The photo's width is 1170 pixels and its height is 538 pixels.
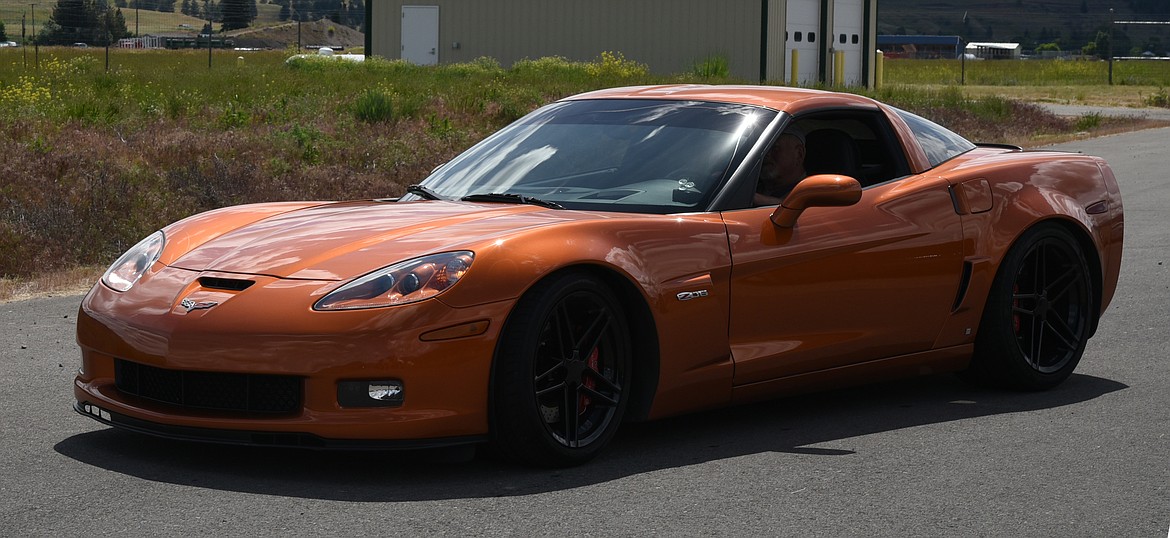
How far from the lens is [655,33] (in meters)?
40.7

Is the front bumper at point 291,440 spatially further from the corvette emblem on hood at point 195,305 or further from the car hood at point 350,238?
the car hood at point 350,238

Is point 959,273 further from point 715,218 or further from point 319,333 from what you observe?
point 319,333

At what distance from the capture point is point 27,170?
1301 centimetres

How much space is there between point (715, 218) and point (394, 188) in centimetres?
1022

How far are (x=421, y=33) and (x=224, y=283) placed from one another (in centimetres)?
3957

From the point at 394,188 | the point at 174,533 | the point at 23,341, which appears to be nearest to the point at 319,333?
the point at 174,533

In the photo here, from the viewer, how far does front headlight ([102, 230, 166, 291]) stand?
5117 millimetres

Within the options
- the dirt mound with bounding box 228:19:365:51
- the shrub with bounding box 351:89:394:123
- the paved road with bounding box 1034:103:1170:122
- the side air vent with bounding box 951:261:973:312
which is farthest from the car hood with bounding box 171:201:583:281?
the dirt mound with bounding box 228:19:365:51

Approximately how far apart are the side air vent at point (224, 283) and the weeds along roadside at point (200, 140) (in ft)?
20.2

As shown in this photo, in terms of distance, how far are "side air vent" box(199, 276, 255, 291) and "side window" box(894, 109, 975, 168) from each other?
3.08m

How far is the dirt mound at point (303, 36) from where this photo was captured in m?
152

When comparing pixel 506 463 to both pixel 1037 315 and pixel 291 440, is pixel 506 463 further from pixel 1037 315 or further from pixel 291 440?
pixel 1037 315

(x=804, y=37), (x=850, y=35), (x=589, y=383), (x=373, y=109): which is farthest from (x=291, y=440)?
(x=850, y=35)

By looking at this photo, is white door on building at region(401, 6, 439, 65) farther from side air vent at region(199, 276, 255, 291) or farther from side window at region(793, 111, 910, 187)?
side air vent at region(199, 276, 255, 291)
